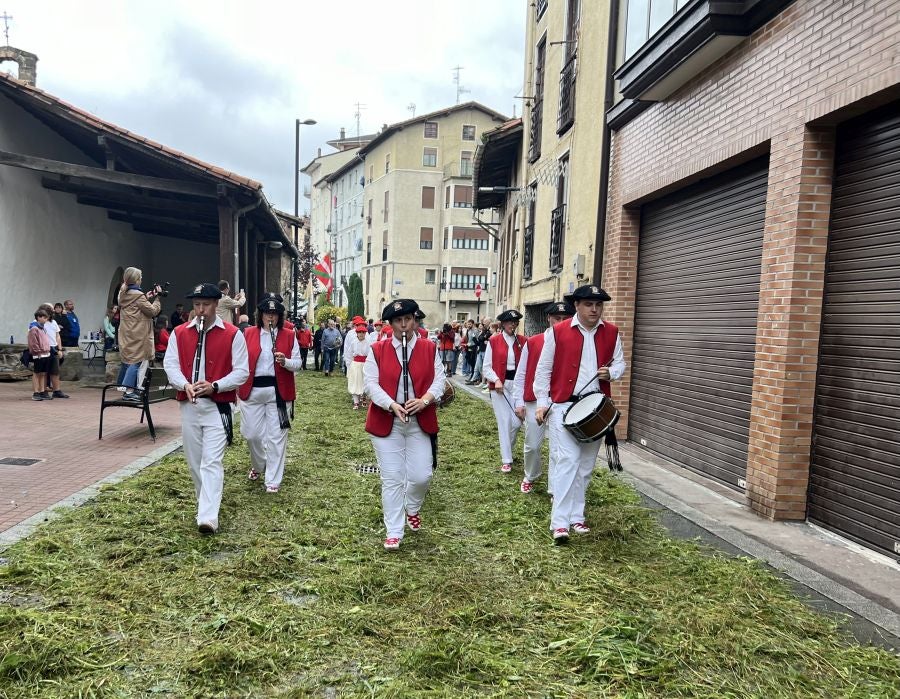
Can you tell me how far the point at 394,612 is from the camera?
4.02 meters

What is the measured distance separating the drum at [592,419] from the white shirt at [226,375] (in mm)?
2643

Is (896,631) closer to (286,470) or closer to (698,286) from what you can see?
(698,286)

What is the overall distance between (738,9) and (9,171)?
48.8ft

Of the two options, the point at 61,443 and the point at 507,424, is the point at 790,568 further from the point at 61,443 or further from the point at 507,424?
the point at 61,443

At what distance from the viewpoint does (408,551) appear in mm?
5094

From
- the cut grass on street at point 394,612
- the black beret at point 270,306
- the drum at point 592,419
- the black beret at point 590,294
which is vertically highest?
the black beret at point 590,294

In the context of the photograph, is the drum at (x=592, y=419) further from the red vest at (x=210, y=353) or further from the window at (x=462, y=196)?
the window at (x=462, y=196)

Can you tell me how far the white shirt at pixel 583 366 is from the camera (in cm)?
571

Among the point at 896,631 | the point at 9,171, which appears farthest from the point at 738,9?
the point at 9,171

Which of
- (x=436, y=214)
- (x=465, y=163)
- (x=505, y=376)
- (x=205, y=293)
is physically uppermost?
(x=465, y=163)

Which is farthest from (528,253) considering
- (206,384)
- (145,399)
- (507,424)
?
(206,384)

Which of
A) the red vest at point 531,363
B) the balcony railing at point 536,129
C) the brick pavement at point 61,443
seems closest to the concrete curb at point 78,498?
the brick pavement at point 61,443

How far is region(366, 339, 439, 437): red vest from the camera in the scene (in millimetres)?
5262

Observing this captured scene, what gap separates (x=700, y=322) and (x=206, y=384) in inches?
224
